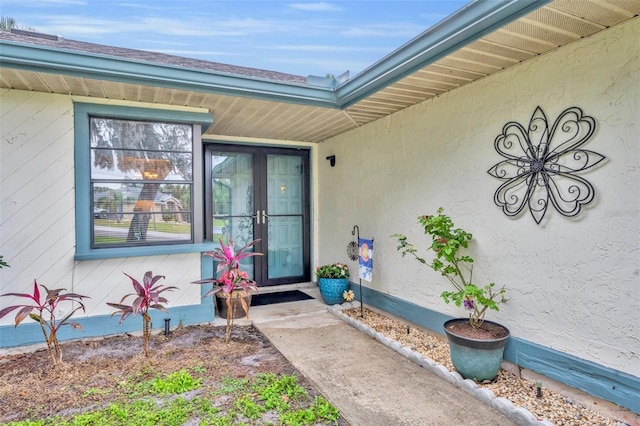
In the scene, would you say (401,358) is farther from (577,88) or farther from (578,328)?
(577,88)

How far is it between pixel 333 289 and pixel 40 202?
3.26 metres

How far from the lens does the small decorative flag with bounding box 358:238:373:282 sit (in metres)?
4.15

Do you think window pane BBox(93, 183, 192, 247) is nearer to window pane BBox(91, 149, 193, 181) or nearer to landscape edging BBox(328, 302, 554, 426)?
window pane BBox(91, 149, 193, 181)

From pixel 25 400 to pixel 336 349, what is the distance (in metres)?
2.29

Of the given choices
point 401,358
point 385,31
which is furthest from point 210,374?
point 385,31

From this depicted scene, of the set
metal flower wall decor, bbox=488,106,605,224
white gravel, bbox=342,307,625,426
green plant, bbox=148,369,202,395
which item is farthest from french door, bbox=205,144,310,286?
metal flower wall decor, bbox=488,106,605,224

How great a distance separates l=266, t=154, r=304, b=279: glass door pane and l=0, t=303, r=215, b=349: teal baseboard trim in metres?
1.78

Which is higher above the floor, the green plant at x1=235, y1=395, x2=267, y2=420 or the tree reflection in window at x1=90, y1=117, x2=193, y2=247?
the tree reflection in window at x1=90, y1=117, x2=193, y2=247

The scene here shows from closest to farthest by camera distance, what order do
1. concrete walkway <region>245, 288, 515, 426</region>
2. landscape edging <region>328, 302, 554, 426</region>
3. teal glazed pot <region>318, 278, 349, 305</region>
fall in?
landscape edging <region>328, 302, 554, 426</region> → concrete walkway <region>245, 288, 515, 426</region> → teal glazed pot <region>318, 278, 349, 305</region>

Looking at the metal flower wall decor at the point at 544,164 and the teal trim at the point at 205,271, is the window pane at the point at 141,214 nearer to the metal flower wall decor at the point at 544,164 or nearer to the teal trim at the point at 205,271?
the teal trim at the point at 205,271

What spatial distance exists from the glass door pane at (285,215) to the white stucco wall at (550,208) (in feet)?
6.30

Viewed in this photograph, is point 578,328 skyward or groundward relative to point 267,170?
groundward

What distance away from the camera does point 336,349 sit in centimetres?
317

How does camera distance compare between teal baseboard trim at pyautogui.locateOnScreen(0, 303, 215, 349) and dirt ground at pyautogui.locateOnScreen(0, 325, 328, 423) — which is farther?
teal baseboard trim at pyautogui.locateOnScreen(0, 303, 215, 349)
